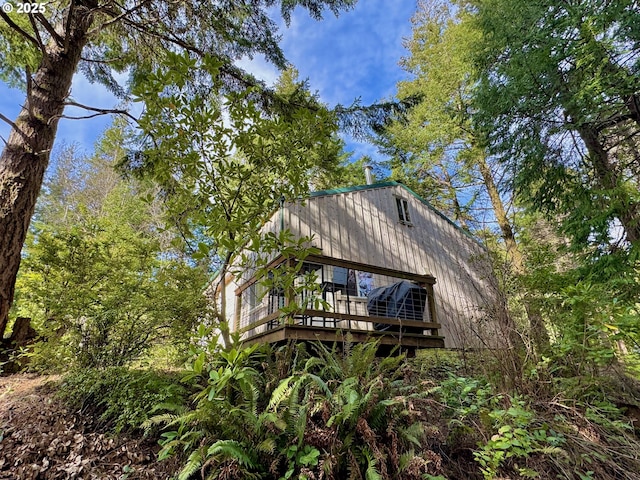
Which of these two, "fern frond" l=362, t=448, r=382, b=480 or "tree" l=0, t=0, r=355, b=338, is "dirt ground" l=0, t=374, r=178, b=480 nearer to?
"tree" l=0, t=0, r=355, b=338

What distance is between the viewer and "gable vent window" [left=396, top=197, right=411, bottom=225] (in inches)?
336

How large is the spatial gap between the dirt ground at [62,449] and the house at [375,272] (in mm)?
2179

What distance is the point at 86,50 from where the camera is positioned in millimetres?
6055

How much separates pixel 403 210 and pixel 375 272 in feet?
11.2

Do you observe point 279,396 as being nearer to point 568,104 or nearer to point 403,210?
point 568,104

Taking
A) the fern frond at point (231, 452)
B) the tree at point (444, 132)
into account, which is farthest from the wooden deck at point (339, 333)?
the tree at point (444, 132)

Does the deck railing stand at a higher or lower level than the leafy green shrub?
higher

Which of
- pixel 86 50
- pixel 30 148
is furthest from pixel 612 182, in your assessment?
pixel 86 50

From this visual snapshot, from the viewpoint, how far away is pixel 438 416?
108 inches

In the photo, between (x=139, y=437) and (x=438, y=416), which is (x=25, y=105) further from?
(x=438, y=416)

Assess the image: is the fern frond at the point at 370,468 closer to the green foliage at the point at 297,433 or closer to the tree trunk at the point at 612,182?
the green foliage at the point at 297,433

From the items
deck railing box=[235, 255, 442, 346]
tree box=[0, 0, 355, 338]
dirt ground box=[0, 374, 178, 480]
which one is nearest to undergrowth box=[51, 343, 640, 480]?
dirt ground box=[0, 374, 178, 480]

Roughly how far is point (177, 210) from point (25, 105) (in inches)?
91.4

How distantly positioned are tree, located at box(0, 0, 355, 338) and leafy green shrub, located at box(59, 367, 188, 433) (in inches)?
38.5
